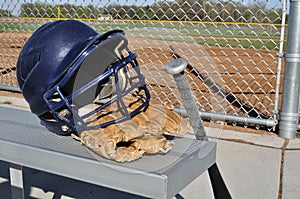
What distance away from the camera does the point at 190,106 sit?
4.60 ft

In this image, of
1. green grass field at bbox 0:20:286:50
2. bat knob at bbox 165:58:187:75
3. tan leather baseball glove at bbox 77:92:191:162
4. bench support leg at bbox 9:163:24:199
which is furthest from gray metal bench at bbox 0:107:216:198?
green grass field at bbox 0:20:286:50


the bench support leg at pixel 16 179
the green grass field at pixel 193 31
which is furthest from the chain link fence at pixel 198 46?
the bench support leg at pixel 16 179

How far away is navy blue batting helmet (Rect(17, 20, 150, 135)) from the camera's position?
1361 millimetres

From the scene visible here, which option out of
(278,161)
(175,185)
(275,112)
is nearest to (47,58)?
(175,185)

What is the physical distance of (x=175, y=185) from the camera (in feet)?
4.20

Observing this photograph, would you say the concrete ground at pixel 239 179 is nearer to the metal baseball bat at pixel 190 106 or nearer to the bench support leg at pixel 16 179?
the bench support leg at pixel 16 179

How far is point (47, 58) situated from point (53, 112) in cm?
20

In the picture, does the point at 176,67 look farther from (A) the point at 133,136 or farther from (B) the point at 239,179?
(B) the point at 239,179

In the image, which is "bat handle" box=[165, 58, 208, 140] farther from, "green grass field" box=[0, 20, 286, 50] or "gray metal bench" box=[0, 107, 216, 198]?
"green grass field" box=[0, 20, 286, 50]

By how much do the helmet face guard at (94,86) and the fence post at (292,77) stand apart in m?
2.04

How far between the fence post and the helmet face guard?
2038 mm

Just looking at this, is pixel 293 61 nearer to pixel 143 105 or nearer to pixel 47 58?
pixel 143 105

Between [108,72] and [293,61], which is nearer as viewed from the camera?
[108,72]

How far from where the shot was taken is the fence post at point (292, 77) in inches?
124
